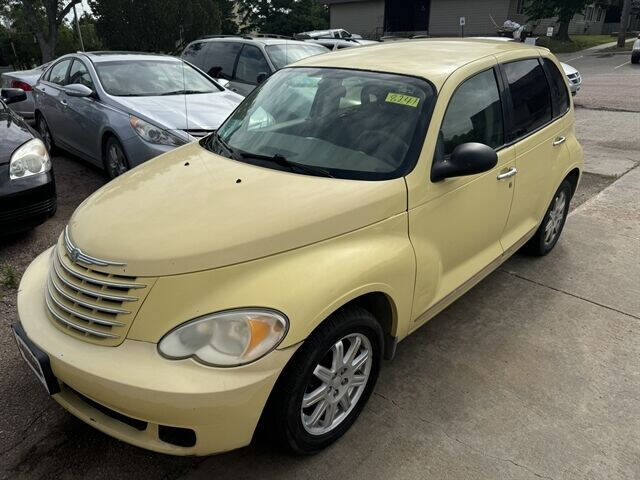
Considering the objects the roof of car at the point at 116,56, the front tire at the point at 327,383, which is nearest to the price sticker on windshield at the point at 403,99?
the front tire at the point at 327,383

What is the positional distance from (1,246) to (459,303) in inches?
147

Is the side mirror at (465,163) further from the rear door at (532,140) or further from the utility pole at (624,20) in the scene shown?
the utility pole at (624,20)

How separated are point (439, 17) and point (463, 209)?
4011cm

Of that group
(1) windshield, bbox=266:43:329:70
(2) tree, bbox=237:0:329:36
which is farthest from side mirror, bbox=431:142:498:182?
Result: (2) tree, bbox=237:0:329:36

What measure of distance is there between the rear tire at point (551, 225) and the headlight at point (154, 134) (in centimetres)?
337

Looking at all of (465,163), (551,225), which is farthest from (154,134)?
(551,225)

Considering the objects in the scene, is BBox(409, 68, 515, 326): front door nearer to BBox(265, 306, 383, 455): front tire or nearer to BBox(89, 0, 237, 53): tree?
BBox(265, 306, 383, 455): front tire

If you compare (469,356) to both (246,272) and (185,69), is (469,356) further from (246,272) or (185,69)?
(185,69)

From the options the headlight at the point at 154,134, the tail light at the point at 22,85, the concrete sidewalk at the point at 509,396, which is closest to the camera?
the concrete sidewalk at the point at 509,396

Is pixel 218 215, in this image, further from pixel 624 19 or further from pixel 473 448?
pixel 624 19

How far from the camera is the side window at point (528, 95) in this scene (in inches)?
126

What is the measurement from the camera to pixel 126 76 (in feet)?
19.4

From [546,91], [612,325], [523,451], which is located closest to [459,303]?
[612,325]

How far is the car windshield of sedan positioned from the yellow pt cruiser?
10 mm
